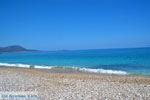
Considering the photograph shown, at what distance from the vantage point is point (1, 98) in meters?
8.84

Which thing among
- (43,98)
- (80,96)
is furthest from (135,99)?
(43,98)

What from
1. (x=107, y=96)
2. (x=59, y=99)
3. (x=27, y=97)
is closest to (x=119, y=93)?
(x=107, y=96)

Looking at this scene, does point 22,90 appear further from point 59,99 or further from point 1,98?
point 59,99

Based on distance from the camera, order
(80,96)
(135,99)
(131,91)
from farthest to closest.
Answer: (131,91), (80,96), (135,99)

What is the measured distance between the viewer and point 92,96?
29.9 feet

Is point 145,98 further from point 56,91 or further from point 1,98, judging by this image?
point 1,98

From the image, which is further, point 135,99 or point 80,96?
point 80,96

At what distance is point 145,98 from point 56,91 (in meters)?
3.71

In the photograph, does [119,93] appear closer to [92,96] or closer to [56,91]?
[92,96]

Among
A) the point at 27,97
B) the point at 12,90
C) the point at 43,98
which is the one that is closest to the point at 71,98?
the point at 43,98

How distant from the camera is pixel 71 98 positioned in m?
8.85

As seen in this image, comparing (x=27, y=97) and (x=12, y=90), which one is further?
(x=12, y=90)

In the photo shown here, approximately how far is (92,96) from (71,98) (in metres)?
0.83

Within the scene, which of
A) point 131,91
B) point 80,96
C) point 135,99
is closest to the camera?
point 135,99
